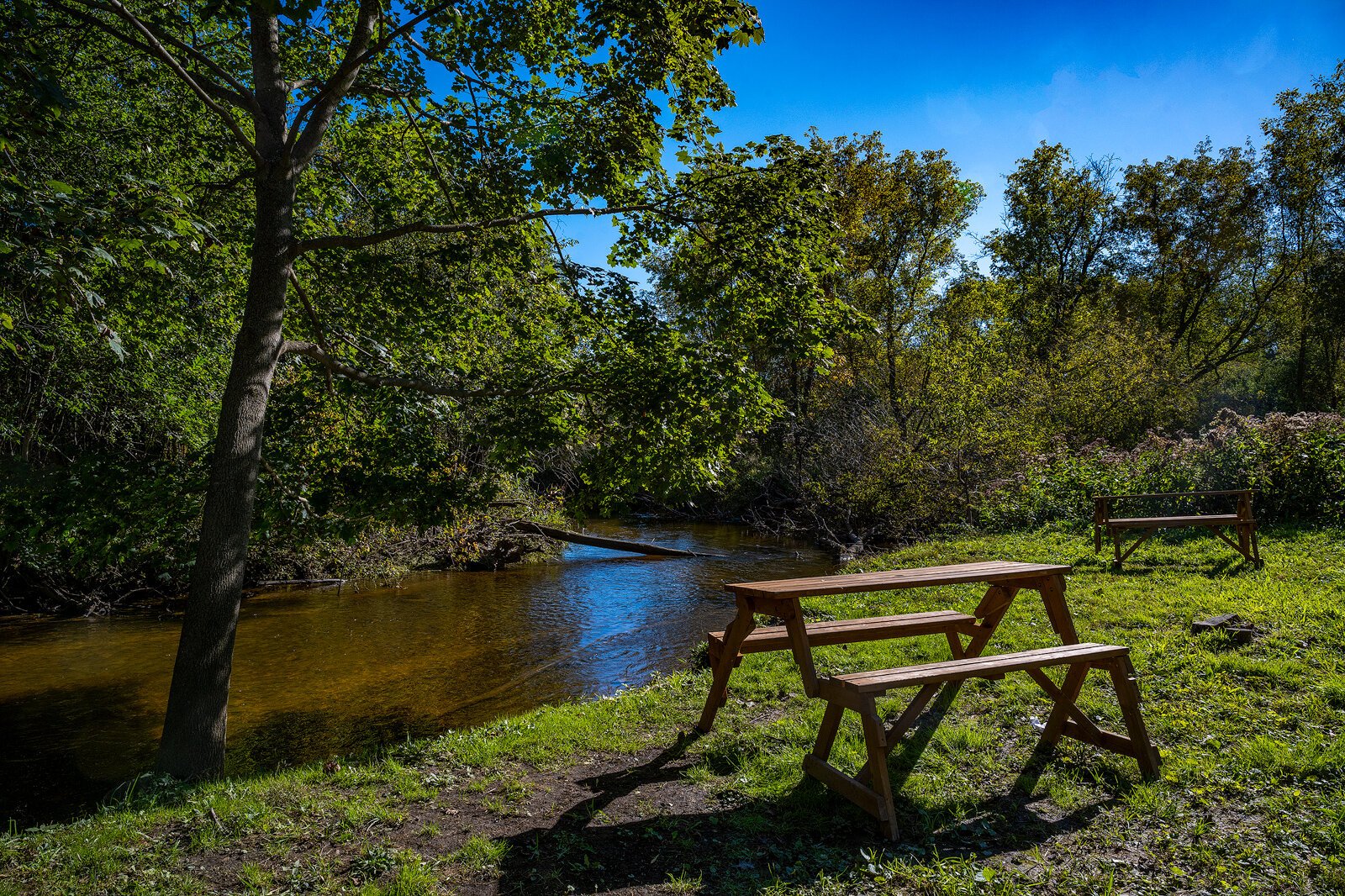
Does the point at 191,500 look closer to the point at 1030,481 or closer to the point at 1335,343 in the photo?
the point at 1030,481

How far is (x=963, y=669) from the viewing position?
148 inches

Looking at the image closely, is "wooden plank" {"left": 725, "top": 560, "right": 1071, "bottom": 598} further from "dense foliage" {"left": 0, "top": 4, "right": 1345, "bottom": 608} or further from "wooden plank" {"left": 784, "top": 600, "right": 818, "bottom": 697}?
"dense foliage" {"left": 0, "top": 4, "right": 1345, "bottom": 608}

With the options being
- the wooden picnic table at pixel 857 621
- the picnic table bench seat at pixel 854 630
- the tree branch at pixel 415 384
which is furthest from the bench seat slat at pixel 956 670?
the tree branch at pixel 415 384

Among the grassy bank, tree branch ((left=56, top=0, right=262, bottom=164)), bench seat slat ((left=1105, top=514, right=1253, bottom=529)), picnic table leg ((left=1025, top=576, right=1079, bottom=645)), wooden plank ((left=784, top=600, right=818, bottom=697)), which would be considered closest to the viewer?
the grassy bank

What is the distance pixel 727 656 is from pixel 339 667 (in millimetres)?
6927

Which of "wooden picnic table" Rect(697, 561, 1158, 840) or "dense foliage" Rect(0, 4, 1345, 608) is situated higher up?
"dense foliage" Rect(0, 4, 1345, 608)

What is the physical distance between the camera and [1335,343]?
2844 centimetres

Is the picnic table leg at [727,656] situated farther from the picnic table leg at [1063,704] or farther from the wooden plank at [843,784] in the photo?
the picnic table leg at [1063,704]

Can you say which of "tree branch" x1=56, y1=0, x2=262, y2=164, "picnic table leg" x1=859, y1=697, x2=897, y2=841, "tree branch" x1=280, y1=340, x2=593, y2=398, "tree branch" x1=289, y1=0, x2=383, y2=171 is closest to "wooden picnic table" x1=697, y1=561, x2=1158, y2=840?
"picnic table leg" x1=859, y1=697, x2=897, y2=841

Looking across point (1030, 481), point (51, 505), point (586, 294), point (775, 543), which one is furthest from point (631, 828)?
point (775, 543)

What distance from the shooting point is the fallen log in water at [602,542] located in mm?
18328

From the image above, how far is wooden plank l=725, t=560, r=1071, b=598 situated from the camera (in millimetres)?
4320

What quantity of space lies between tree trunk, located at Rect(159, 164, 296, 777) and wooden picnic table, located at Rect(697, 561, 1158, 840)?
3.88 m

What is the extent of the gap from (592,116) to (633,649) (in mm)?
6920
